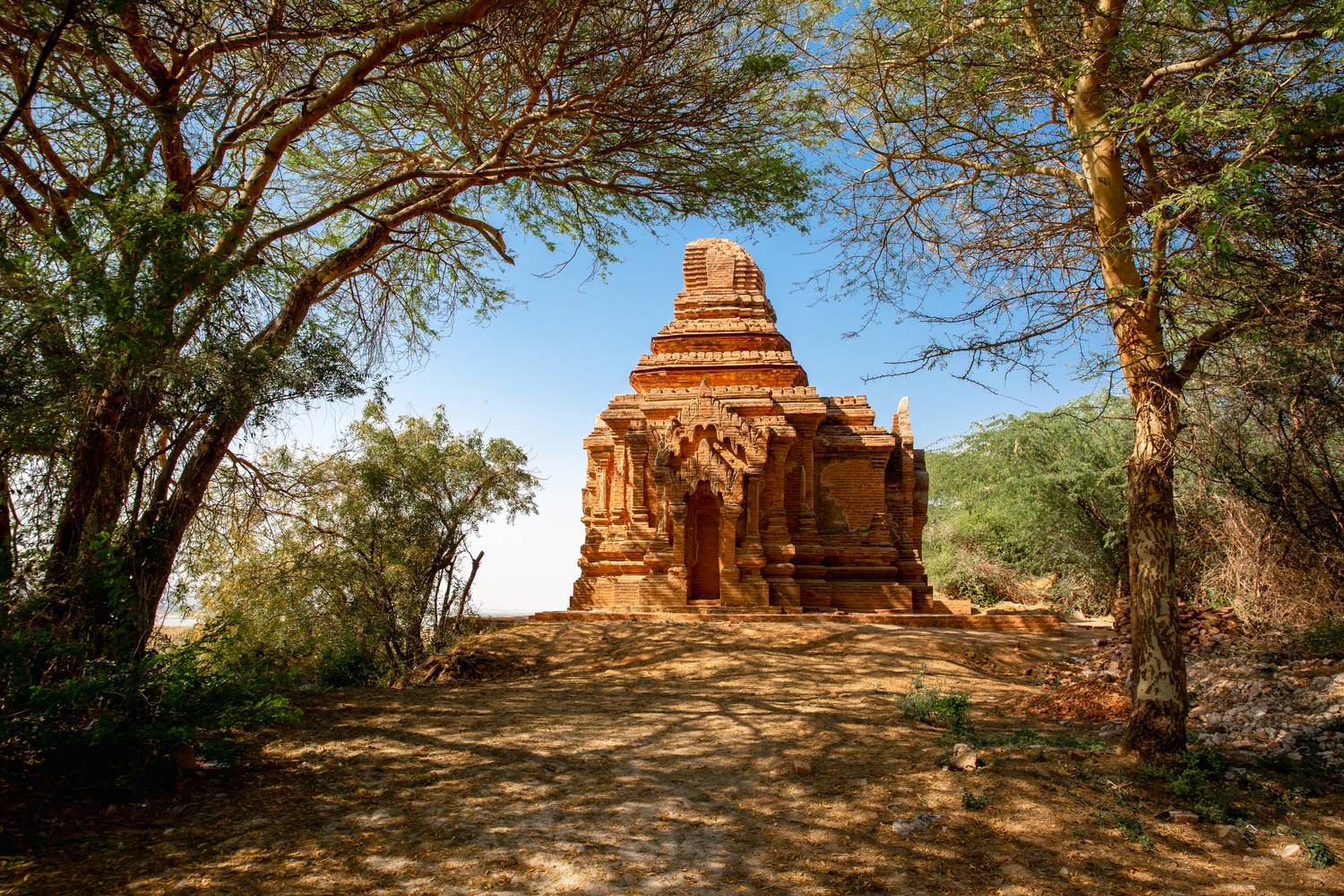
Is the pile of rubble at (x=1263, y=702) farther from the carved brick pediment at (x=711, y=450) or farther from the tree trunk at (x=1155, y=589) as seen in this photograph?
the carved brick pediment at (x=711, y=450)

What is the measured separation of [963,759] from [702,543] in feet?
35.9

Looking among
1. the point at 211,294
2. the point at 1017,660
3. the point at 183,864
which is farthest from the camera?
the point at 1017,660

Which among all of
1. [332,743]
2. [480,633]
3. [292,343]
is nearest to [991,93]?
[292,343]

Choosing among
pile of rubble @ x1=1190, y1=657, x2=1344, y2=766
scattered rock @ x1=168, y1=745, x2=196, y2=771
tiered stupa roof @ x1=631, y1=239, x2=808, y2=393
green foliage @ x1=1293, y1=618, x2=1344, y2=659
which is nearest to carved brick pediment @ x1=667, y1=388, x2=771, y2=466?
tiered stupa roof @ x1=631, y1=239, x2=808, y2=393

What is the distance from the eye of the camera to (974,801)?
5160 millimetres

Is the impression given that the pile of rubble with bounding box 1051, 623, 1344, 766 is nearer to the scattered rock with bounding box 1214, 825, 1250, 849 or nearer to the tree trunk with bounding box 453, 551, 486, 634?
the scattered rock with bounding box 1214, 825, 1250, 849

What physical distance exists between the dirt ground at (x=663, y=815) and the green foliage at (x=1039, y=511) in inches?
445

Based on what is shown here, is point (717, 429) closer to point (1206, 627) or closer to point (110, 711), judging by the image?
point (1206, 627)

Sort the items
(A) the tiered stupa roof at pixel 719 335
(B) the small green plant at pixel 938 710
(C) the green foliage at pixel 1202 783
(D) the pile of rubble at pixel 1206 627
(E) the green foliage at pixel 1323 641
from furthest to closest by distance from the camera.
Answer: (A) the tiered stupa roof at pixel 719 335 < (D) the pile of rubble at pixel 1206 627 < (E) the green foliage at pixel 1323 641 < (B) the small green plant at pixel 938 710 < (C) the green foliage at pixel 1202 783

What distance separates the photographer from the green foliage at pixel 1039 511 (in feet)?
Answer: 64.5

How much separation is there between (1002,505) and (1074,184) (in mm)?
17471

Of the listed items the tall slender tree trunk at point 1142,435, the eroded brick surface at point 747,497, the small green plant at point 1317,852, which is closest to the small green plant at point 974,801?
the tall slender tree trunk at point 1142,435

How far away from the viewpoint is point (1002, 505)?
930 inches

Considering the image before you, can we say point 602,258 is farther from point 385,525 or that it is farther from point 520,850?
point 520,850
